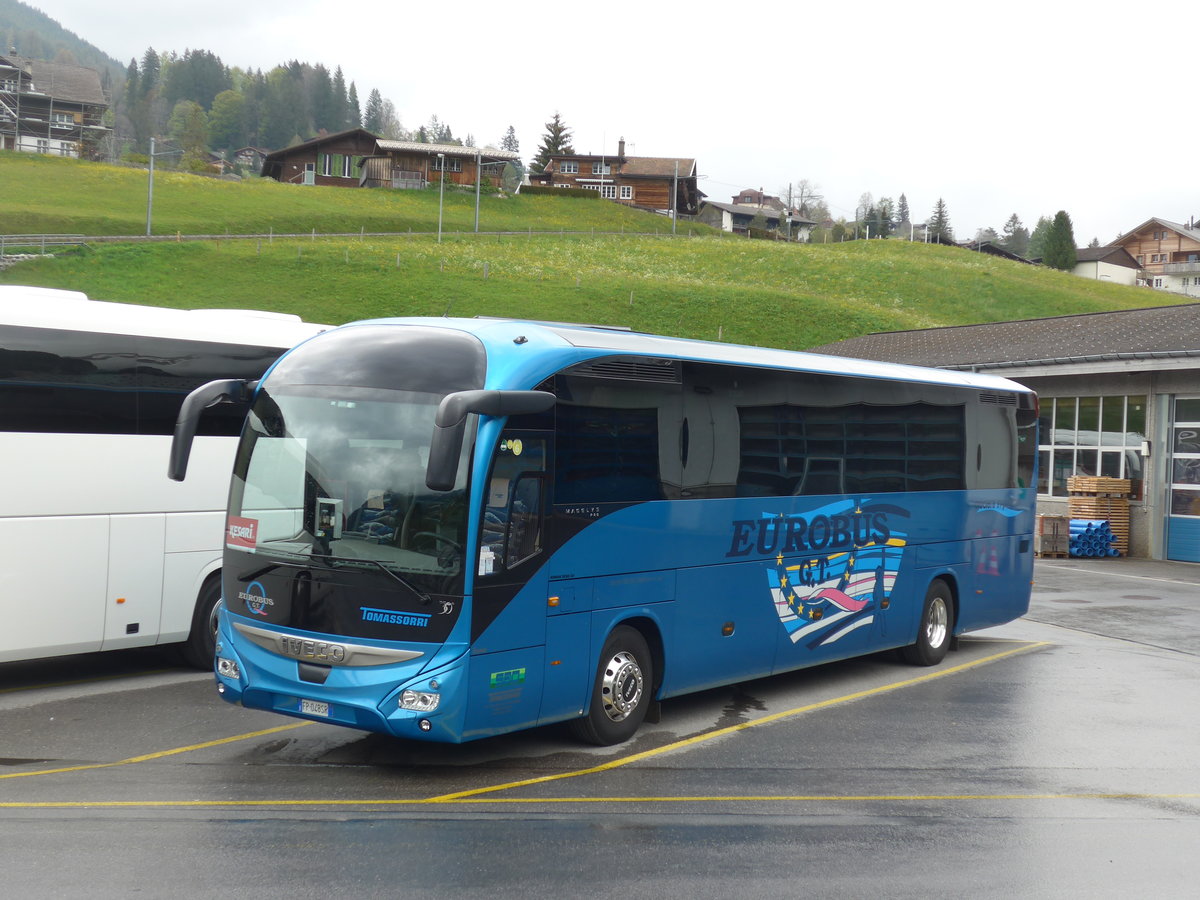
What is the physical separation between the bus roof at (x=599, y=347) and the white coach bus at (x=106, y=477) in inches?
135

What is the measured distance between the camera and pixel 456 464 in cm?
688

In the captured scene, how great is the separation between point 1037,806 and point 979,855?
1406 mm

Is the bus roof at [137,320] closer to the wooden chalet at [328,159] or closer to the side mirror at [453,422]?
the side mirror at [453,422]

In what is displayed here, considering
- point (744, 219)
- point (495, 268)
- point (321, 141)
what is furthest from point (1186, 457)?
point (744, 219)

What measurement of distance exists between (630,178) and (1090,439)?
103257 mm

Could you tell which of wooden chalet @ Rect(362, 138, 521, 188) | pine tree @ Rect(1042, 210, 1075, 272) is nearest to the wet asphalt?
wooden chalet @ Rect(362, 138, 521, 188)

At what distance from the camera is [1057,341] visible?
101ft

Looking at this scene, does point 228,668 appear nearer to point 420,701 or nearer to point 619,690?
point 420,701

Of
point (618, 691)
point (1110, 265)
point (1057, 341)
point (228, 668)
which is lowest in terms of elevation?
point (618, 691)

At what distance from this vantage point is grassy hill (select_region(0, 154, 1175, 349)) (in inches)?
2188

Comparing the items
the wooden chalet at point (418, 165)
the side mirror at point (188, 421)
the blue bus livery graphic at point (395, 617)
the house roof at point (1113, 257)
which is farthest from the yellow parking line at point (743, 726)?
the house roof at point (1113, 257)

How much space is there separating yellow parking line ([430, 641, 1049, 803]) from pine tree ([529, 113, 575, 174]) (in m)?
133

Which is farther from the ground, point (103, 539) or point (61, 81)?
point (61, 81)

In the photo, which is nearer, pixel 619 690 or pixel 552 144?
pixel 619 690
